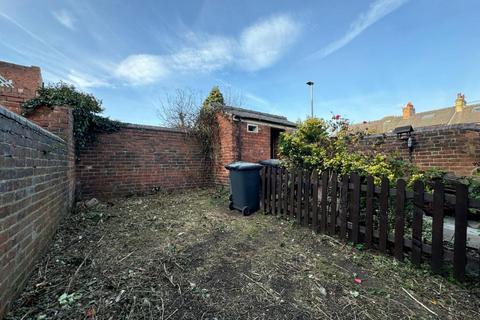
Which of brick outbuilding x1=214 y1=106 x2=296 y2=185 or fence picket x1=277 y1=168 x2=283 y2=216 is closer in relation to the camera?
fence picket x1=277 y1=168 x2=283 y2=216

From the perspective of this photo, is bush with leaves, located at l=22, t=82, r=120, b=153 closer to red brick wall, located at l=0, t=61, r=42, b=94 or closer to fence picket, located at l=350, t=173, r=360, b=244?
fence picket, located at l=350, t=173, r=360, b=244

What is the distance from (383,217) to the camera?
10.0 feet

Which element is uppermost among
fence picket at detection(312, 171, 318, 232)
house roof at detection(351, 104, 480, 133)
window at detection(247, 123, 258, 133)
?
house roof at detection(351, 104, 480, 133)

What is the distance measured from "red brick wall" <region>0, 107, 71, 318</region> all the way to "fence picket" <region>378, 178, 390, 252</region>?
13.4ft

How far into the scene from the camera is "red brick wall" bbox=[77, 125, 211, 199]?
6.11 metres

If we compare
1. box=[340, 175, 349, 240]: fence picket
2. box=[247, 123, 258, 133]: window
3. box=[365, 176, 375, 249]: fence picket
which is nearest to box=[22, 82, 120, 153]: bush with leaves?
box=[247, 123, 258, 133]: window

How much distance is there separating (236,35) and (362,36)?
4240 mm

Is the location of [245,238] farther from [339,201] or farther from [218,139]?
[218,139]

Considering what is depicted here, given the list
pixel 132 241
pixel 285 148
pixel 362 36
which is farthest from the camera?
pixel 362 36

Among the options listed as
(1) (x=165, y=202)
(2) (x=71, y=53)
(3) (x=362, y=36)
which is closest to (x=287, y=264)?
(1) (x=165, y=202)

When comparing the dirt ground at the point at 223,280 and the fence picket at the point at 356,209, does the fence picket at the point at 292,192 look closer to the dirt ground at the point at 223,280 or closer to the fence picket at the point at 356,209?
the dirt ground at the point at 223,280

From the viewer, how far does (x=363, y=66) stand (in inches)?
309

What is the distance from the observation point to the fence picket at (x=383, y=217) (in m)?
3.04

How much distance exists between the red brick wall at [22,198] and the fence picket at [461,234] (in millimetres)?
4319
